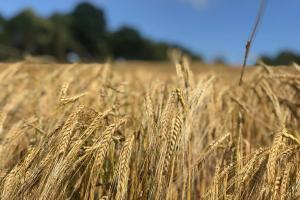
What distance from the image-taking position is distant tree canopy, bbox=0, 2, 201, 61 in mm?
35906

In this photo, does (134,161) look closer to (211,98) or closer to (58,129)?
(58,129)

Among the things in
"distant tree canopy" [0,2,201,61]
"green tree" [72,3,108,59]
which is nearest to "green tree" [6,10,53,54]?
"distant tree canopy" [0,2,201,61]

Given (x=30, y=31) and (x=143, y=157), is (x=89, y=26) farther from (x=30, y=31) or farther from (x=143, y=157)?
(x=143, y=157)

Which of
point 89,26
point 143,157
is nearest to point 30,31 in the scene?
point 89,26

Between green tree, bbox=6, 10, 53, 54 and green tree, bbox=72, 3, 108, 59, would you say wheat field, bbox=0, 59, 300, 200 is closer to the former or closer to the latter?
green tree, bbox=6, 10, 53, 54

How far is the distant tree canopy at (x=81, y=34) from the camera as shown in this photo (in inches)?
1414

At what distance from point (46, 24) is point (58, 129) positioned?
36.0 m

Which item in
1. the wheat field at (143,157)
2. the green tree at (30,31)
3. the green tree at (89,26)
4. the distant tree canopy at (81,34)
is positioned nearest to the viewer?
the wheat field at (143,157)

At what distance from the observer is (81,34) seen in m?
42.7

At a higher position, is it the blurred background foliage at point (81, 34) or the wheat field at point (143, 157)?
the wheat field at point (143, 157)

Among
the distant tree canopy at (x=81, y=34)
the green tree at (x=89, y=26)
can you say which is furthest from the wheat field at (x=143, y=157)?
the green tree at (x=89, y=26)

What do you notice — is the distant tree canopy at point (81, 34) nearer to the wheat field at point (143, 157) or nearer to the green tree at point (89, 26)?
the green tree at point (89, 26)

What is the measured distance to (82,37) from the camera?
4262 cm

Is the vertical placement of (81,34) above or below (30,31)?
below
